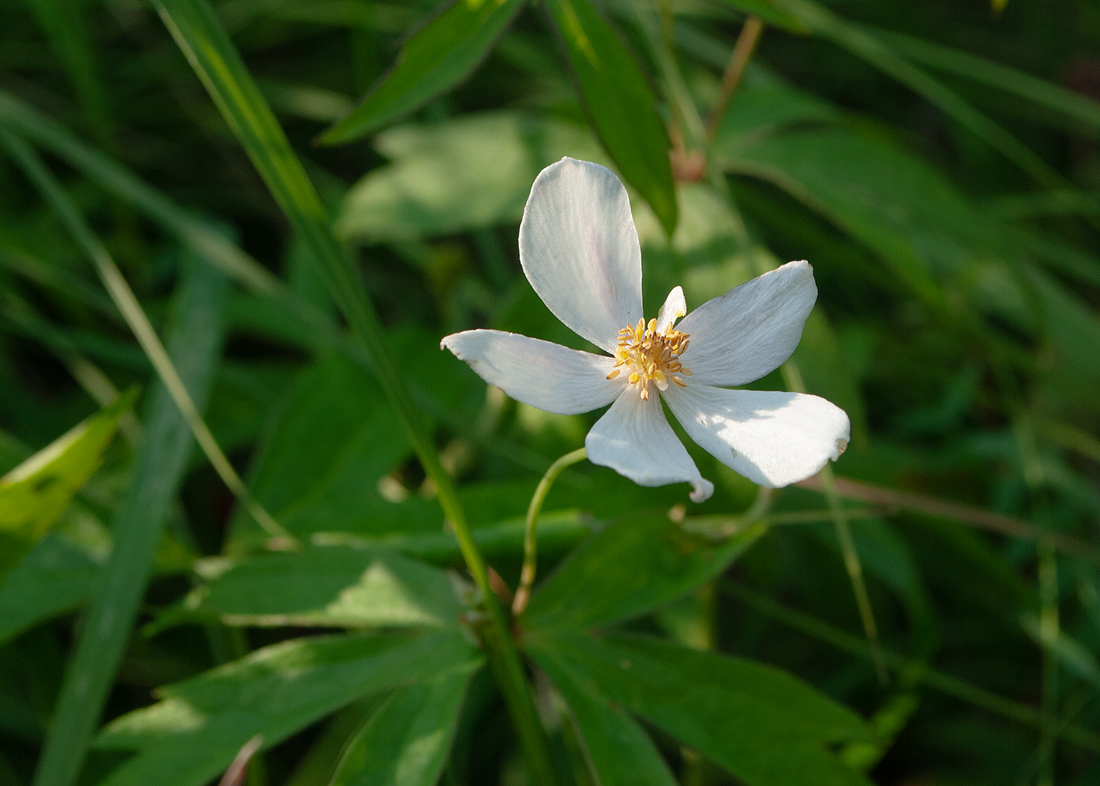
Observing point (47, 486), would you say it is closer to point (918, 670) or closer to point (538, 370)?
point (538, 370)

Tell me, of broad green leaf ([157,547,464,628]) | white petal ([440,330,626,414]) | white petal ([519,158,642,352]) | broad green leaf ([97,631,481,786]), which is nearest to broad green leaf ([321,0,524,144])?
white petal ([519,158,642,352])

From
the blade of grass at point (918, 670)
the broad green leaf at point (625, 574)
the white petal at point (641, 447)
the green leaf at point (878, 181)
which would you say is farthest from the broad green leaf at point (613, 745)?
the green leaf at point (878, 181)

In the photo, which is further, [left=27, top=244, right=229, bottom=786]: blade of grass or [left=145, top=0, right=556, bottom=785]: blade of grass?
[left=27, top=244, right=229, bottom=786]: blade of grass

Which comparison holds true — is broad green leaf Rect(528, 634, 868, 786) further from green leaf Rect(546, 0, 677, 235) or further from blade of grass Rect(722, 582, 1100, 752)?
green leaf Rect(546, 0, 677, 235)

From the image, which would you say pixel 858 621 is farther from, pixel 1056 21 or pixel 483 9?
pixel 1056 21

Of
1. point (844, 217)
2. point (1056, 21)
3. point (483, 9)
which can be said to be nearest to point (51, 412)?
point (483, 9)

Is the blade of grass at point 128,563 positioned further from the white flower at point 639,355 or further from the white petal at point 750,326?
the white petal at point 750,326

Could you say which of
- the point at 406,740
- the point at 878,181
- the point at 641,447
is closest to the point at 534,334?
the point at 641,447
